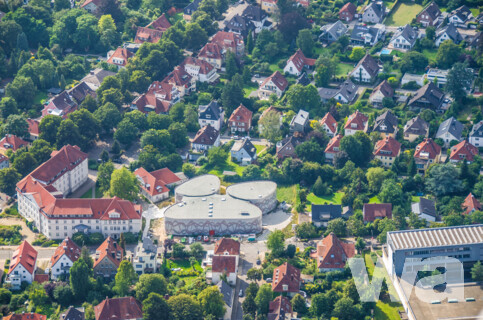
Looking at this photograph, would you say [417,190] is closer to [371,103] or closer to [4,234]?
[371,103]

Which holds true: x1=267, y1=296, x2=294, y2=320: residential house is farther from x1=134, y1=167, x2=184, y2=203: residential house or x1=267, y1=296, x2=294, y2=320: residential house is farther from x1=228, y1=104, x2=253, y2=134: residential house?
x1=228, y1=104, x2=253, y2=134: residential house

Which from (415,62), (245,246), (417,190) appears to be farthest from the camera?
(415,62)

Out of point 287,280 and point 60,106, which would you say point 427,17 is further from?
point 287,280

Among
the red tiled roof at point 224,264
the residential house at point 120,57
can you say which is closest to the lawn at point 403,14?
the residential house at point 120,57

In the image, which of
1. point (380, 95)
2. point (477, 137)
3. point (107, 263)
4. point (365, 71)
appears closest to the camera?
point (107, 263)

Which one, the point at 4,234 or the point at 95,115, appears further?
the point at 95,115

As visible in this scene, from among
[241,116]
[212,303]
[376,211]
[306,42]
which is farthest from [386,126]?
[212,303]

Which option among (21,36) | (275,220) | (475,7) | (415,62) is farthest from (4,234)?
(475,7)

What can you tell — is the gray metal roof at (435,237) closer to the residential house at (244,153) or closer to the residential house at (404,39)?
the residential house at (244,153)
